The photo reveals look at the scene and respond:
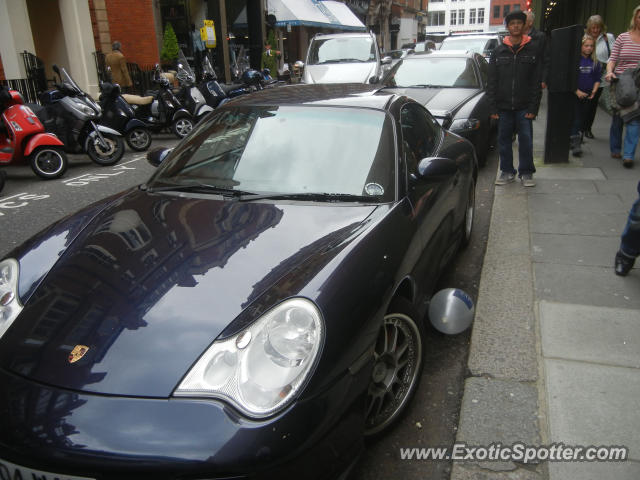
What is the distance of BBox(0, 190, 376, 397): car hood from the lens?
184 centimetres

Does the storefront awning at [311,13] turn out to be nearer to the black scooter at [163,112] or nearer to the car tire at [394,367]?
the black scooter at [163,112]

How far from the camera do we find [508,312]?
3637 millimetres

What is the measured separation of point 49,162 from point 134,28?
1245cm

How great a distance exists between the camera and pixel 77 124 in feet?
28.7

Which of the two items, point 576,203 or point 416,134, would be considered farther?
point 576,203

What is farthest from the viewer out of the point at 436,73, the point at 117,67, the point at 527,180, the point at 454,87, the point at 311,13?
the point at 311,13

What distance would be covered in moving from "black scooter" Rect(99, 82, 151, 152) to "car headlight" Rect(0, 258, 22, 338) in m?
8.05

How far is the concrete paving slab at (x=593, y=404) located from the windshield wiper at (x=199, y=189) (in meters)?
1.83

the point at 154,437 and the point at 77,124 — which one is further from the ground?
the point at 154,437

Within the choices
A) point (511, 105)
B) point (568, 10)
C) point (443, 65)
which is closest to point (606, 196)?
point (511, 105)

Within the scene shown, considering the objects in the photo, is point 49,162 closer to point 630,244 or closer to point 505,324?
point 505,324

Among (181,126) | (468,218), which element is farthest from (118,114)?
(468,218)

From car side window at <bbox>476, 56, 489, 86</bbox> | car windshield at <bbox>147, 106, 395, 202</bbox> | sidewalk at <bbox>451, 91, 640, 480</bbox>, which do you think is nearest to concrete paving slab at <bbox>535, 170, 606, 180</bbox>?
sidewalk at <bbox>451, 91, 640, 480</bbox>

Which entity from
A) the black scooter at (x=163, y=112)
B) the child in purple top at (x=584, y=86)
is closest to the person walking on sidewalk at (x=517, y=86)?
the child in purple top at (x=584, y=86)
